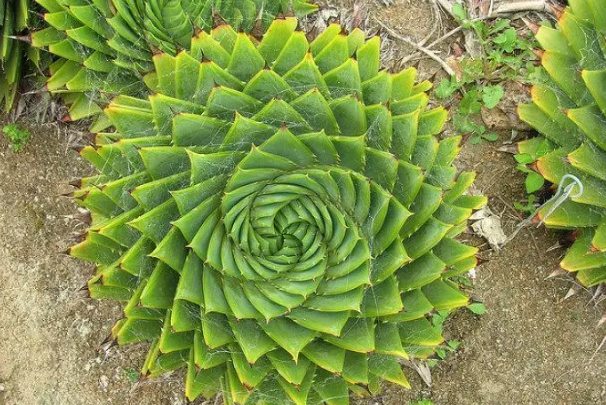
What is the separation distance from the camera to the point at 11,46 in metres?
3.27

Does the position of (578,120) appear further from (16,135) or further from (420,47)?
(16,135)

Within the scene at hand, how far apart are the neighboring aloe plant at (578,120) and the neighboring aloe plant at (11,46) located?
261 cm

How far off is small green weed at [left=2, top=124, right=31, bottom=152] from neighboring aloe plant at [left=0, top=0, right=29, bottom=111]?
23cm

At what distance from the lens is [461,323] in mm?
3488

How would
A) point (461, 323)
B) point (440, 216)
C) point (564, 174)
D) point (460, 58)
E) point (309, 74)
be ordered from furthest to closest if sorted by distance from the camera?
point (460, 58) → point (461, 323) → point (564, 174) → point (440, 216) → point (309, 74)

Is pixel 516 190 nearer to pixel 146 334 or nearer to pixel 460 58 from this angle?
pixel 460 58

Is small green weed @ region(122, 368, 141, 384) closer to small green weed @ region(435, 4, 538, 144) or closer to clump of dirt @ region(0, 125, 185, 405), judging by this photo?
clump of dirt @ region(0, 125, 185, 405)

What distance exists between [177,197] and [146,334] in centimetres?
64

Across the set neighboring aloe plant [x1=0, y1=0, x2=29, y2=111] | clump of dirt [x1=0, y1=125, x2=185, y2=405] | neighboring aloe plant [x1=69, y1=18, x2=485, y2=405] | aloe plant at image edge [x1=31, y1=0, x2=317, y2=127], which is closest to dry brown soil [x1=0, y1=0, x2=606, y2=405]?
clump of dirt [x1=0, y1=125, x2=185, y2=405]

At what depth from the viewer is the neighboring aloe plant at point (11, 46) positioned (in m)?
3.11

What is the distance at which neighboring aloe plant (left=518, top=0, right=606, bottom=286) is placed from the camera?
2.80 m

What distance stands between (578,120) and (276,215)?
1557mm

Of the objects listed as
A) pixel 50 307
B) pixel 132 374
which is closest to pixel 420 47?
pixel 132 374

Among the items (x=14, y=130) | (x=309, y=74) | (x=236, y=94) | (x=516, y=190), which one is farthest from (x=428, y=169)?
(x=14, y=130)
